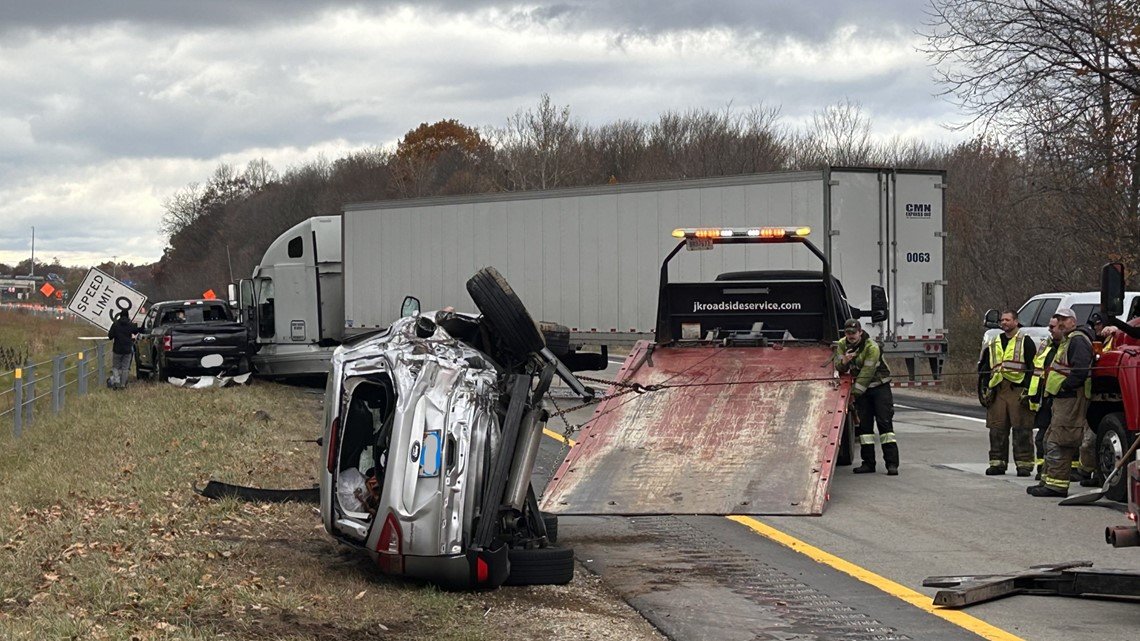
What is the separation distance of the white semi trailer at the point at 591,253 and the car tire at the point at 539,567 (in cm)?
1195

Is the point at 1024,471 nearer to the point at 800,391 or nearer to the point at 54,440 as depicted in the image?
the point at 800,391

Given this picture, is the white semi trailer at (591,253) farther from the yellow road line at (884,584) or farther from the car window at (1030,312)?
the yellow road line at (884,584)

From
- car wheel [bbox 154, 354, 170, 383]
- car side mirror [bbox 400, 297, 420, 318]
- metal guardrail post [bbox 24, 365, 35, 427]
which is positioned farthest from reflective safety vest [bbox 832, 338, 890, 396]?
car wheel [bbox 154, 354, 170, 383]

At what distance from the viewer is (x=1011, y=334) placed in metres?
14.9

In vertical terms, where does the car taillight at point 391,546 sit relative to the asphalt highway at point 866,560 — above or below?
above

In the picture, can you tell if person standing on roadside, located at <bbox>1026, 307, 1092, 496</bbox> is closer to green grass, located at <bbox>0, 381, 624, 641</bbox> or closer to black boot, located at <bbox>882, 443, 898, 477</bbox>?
black boot, located at <bbox>882, 443, 898, 477</bbox>

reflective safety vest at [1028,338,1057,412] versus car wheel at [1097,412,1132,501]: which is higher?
reflective safety vest at [1028,338,1057,412]

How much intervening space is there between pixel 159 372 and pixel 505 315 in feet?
70.8

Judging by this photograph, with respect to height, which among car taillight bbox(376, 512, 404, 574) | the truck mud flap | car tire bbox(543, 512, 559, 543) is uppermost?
car taillight bbox(376, 512, 404, 574)

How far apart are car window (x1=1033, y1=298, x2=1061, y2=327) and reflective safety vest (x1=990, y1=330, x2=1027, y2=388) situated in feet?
28.6

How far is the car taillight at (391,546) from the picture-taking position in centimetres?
777

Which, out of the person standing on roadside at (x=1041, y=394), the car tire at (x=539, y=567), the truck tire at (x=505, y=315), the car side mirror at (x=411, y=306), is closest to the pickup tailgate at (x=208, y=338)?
the car side mirror at (x=411, y=306)

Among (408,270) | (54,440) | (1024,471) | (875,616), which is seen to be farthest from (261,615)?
(408,270)

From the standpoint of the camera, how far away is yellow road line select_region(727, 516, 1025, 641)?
7195 mm
